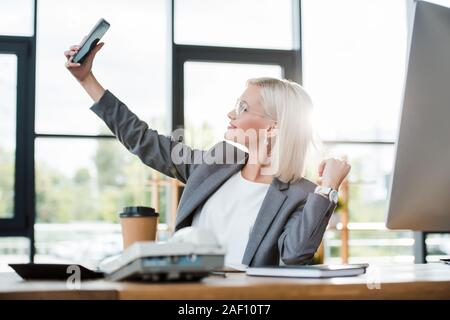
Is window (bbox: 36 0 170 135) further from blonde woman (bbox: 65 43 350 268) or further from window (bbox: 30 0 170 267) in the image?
blonde woman (bbox: 65 43 350 268)

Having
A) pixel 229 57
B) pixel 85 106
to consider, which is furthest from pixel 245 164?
pixel 229 57

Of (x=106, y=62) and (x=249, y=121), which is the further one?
(x=106, y=62)

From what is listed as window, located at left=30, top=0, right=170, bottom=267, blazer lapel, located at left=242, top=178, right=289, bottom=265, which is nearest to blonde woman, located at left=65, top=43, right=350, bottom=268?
blazer lapel, located at left=242, top=178, right=289, bottom=265

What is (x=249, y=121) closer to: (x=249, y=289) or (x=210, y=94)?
(x=249, y=289)

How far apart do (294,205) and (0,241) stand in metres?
2.79

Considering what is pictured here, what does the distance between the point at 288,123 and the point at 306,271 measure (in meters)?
0.78

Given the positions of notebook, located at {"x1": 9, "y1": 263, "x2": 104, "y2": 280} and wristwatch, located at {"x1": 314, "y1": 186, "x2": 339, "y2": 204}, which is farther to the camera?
wristwatch, located at {"x1": 314, "y1": 186, "x2": 339, "y2": 204}

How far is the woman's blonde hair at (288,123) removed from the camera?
178 centimetres

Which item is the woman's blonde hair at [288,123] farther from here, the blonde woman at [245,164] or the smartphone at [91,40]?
the smartphone at [91,40]

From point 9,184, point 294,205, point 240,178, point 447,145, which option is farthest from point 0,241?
point 447,145

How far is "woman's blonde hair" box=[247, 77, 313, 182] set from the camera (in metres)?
1.78

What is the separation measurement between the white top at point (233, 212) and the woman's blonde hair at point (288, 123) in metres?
0.10

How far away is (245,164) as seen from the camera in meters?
1.96

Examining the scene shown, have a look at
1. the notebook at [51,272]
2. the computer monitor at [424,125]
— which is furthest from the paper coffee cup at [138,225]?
the computer monitor at [424,125]
